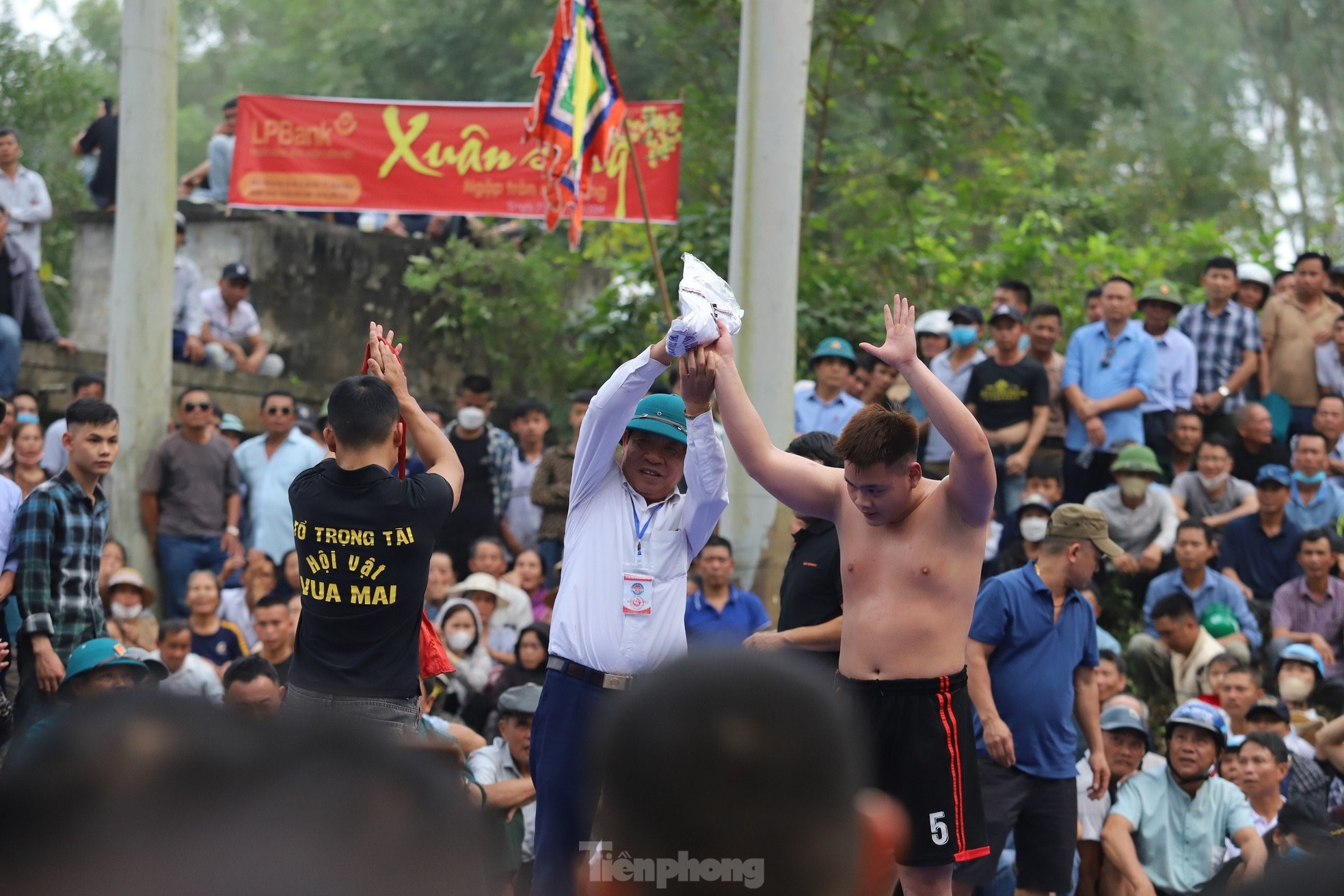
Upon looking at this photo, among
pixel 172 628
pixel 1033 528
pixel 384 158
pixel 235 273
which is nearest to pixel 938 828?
pixel 1033 528

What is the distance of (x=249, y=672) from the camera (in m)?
6.98

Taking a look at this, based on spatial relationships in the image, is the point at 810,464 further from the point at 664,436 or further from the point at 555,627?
the point at 555,627

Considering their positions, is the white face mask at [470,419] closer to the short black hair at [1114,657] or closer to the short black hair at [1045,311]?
the short black hair at [1045,311]

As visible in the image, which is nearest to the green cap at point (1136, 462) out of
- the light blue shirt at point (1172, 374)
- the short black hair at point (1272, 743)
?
the light blue shirt at point (1172, 374)

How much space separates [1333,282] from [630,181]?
5.58 meters

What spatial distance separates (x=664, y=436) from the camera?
520 centimetres

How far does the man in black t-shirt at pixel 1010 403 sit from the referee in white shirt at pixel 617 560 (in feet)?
18.7

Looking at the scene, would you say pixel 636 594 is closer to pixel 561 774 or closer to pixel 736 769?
pixel 561 774

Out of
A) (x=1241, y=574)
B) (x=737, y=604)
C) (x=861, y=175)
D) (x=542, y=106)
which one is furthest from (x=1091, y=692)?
(x=861, y=175)

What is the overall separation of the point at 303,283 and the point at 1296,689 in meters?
9.49

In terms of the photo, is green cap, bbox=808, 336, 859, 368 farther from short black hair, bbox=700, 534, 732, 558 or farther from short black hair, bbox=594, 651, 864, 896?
short black hair, bbox=594, 651, 864, 896

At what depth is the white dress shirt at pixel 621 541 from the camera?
494 centimetres

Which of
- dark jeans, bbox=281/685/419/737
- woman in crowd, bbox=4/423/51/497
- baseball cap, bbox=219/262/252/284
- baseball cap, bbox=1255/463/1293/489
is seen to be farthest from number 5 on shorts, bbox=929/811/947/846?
baseball cap, bbox=219/262/252/284

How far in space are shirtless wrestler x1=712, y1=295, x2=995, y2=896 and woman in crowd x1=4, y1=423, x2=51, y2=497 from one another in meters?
6.38
